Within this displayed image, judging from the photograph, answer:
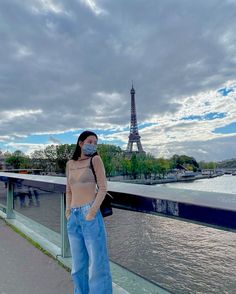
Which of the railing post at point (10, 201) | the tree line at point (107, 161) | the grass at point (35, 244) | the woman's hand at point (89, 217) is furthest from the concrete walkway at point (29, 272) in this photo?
the tree line at point (107, 161)

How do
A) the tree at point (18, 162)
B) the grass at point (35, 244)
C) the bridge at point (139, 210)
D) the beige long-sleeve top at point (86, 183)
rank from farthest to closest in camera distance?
the tree at point (18, 162)
the grass at point (35, 244)
the beige long-sleeve top at point (86, 183)
the bridge at point (139, 210)

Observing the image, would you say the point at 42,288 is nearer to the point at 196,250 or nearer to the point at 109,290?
the point at 109,290

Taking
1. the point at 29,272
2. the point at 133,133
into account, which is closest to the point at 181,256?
the point at 29,272

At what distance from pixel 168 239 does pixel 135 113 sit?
6998 centimetres

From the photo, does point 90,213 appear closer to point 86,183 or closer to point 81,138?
point 86,183

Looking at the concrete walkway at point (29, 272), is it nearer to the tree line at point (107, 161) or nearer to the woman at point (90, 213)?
the woman at point (90, 213)

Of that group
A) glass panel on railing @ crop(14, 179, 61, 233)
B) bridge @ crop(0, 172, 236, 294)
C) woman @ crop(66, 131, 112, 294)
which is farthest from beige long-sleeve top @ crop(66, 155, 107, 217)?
glass panel on railing @ crop(14, 179, 61, 233)

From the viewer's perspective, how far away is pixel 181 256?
243 centimetres

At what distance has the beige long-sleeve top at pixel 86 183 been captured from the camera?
6.81 ft

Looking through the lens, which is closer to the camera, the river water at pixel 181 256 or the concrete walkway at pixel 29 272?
the river water at pixel 181 256

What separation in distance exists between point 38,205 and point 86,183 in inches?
116

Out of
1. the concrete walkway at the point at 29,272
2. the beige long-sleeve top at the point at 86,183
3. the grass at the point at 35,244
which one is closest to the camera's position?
the beige long-sleeve top at the point at 86,183

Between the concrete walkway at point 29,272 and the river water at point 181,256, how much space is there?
65 cm

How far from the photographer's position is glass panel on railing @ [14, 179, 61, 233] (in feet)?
13.0
